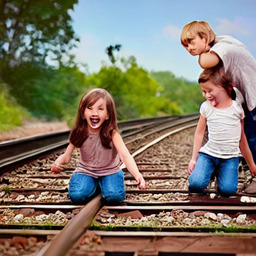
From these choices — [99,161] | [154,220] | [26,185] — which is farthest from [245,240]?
[26,185]

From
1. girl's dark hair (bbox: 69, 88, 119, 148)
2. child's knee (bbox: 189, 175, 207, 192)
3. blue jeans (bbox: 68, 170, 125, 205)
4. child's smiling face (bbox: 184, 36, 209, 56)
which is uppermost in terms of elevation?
child's smiling face (bbox: 184, 36, 209, 56)

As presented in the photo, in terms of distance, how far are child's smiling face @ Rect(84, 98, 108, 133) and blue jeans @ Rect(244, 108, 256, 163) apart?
3.80ft

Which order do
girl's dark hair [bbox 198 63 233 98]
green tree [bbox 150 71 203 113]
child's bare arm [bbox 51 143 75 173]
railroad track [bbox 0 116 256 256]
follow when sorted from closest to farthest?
1. railroad track [bbox 0 116 256 256]
2. girl's dark hair [bbox 198 63 233 98]
3. child's bare arm [bbox 51 143 75 173]
4. green tree [bbox 150 71 203 113]

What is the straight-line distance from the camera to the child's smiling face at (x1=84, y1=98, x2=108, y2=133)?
2.61 m

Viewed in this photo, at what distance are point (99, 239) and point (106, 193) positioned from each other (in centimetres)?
92

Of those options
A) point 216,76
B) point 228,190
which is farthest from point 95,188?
point 216,76

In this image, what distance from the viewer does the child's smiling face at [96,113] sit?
2607 mm

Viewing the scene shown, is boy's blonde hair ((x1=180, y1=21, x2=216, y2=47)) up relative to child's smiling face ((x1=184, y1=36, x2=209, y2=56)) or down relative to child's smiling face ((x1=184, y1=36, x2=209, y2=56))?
up

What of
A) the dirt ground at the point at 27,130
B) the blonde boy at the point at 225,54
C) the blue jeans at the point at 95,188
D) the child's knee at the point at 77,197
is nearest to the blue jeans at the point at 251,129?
the blonde boy at the point at 225,54

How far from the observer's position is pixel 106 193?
8.72 feet

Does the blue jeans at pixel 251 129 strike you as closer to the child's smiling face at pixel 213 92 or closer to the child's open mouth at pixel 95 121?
the child's smiling face at pixel 213 92

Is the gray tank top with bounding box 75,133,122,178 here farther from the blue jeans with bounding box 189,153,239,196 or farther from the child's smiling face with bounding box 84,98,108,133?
the blue jeans with bounding box 189,153,239,196

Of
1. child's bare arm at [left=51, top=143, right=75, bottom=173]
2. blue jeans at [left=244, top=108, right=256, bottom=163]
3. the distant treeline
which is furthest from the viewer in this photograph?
the distant treeline

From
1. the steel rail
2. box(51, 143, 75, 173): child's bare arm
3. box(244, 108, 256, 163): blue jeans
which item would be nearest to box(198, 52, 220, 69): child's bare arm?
box(244, 108, 256, 163): blue jeans
